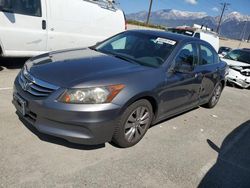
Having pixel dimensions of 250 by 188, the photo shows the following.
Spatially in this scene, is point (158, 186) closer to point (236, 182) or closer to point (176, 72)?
point (236, 182)

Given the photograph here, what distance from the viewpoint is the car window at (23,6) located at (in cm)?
617

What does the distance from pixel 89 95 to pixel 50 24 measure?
14.9 ft

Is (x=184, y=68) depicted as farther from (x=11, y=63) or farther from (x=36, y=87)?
(x=11, y=63)

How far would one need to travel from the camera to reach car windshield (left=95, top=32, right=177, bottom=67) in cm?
415

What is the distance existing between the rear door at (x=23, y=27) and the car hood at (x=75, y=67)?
8.74 feet

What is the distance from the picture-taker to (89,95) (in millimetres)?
3127

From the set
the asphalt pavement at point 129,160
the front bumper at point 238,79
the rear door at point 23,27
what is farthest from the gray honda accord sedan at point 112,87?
the front bumper at point 238,79

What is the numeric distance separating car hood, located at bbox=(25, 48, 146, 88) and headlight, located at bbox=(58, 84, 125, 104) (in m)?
0.10

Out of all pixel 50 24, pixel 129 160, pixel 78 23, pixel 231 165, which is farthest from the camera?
pixel 78 23

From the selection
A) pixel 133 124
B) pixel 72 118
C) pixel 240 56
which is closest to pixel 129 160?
pixel 133 124

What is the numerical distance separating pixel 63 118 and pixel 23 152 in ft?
2.32

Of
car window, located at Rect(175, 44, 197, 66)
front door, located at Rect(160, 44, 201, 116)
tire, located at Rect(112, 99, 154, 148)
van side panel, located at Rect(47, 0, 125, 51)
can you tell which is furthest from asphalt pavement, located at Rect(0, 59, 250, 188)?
van side panel, located at Rect(47, 0, 125, 51)

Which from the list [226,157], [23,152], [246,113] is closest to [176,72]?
[226,157]

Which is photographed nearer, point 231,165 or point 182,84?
point 231,165
